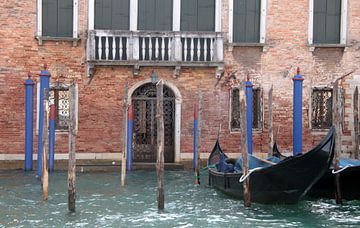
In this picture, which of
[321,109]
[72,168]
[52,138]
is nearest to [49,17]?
[52,138]

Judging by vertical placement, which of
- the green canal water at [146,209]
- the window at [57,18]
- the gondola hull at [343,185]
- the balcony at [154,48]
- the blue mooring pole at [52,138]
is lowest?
the green canal water at [146,209]

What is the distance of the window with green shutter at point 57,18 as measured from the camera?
10.0m

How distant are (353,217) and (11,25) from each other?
19.1ft

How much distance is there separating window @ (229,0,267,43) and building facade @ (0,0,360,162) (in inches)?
0.6

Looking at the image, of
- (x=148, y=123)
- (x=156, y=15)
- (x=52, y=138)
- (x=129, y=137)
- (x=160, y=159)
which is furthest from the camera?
(x=148, y=123)

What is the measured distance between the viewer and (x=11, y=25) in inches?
392

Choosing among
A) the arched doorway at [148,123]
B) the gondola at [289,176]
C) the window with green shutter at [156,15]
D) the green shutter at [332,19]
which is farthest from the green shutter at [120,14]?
the gondola at [289,176]

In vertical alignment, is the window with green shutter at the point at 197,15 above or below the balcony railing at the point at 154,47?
above

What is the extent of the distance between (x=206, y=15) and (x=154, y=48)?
100 cm

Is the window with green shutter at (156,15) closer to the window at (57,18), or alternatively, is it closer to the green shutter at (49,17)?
the window at (57,18)

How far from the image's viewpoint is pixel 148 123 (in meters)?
10.5

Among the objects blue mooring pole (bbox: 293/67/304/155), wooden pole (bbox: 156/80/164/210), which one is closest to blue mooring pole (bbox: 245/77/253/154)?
blue mooring pole (bbox: 293/67/304/155)

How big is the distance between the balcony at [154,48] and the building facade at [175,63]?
0.02 m

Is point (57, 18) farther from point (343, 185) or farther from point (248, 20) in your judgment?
point (343, 185)
